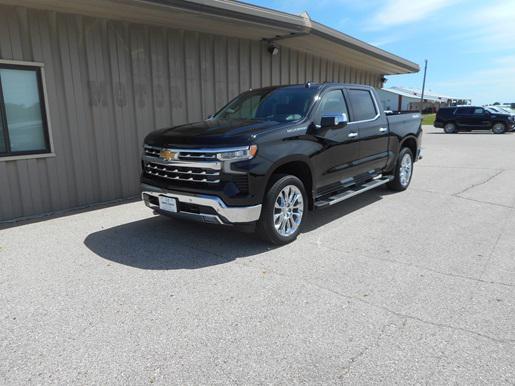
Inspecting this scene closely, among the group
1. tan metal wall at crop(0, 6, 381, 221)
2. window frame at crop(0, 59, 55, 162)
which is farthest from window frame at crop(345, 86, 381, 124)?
window frame at crop(0, 59, 55, 162)

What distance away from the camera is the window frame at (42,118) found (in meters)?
5.85

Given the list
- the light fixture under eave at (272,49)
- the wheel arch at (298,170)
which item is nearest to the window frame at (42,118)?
the wheel arch at (298,170)

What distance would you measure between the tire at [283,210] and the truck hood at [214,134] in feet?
2.13

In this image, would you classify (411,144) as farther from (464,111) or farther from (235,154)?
(464,111)

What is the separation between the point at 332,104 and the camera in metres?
5.65

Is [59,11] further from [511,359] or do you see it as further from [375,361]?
[511,359]

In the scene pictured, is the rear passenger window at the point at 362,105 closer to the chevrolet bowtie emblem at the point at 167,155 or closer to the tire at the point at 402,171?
the tire at the point at 402,171

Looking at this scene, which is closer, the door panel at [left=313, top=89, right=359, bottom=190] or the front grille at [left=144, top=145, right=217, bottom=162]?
the front grille at [left=144, top=145, right=217, bottom=162]

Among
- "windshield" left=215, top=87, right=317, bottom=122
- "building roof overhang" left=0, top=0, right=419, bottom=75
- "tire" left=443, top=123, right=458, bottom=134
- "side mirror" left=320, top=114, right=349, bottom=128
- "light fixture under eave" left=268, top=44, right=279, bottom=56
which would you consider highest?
"building roof overhang" left=0, top=0, right=419, bottom=75

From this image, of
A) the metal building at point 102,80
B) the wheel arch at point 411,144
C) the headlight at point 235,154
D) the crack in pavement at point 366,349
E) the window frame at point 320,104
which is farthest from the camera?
the wheel arch at point 411,144

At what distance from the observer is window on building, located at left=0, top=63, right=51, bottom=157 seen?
19.3 feet

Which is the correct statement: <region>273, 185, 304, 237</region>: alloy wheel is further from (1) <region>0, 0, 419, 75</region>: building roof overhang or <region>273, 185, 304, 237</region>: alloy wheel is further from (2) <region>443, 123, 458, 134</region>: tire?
(2) <region>443, 123, 458, 134</region>: tire

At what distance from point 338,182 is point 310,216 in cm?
75

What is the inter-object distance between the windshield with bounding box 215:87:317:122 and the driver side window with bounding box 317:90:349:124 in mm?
185
